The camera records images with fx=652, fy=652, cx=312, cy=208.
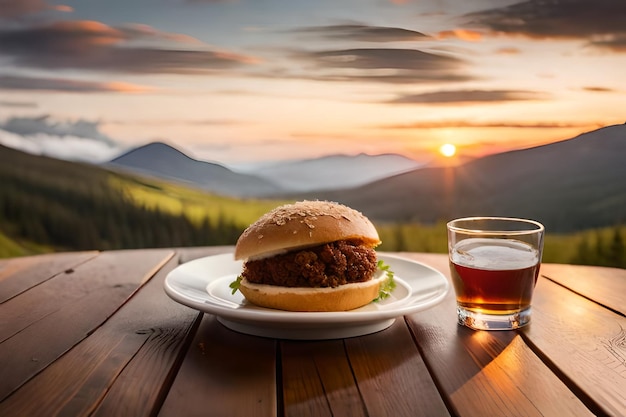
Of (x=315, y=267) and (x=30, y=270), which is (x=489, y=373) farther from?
(x=30, y=270)

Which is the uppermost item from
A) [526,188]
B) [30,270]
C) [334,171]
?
[30,270]

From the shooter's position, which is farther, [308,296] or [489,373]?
[308,296]

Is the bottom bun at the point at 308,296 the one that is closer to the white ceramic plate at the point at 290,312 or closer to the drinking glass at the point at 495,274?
the white ceramic plate at the point at 290,312

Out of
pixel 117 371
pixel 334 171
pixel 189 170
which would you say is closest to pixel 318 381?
pixel 117 371

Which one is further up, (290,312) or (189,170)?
(290,312)

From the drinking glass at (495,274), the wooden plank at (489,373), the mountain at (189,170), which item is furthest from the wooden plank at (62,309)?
the mountain at (189,170)

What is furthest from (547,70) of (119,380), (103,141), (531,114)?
(119,380)

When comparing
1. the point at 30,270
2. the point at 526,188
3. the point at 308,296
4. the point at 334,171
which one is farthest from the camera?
the point at 334,171

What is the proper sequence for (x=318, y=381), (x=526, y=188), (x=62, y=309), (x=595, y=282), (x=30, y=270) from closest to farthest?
(x=318, y=381) → (x=62, y=309) → (x=595, y=282) → (x=30, y=270) → (x=526, y=188)
